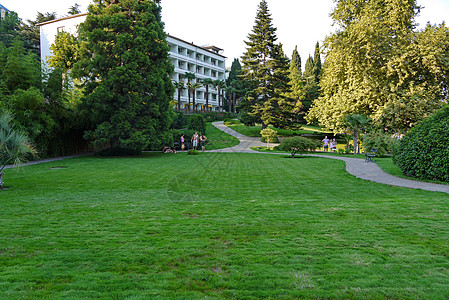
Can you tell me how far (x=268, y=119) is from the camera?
132 ft

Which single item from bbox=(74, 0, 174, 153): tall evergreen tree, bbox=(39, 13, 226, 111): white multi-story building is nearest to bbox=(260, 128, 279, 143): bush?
bbox=(74, 0, 174, 153): tall evergreen tree

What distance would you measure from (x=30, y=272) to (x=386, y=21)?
2951cm

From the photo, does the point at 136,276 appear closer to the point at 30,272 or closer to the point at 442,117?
the point at 30,272

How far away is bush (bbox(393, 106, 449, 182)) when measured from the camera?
9492 millimetres

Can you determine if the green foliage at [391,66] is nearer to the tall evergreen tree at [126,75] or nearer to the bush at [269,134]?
the bush at [269,134]

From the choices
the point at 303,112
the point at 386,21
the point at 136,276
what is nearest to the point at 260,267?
the point at 136,276

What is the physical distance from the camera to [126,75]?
1948cm

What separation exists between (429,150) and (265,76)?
1301 inches

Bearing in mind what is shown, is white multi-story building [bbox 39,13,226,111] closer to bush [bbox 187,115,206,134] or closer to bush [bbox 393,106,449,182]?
bush [bbox 187,115,206,134]

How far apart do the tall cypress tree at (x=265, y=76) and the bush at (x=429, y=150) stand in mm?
29872

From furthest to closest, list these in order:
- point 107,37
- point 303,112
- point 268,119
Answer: point 303,112 → point 268,119 → point 107,37

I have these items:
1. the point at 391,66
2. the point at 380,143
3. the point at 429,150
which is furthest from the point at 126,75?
the point at 391,66

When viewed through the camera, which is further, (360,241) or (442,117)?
(442,117)

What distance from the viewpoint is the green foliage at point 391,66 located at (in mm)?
23109
